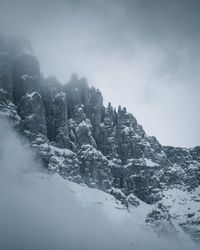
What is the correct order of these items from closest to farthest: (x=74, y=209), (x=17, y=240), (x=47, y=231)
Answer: (x=17, y=240), (x=47, y=231), (x=74, y=209)

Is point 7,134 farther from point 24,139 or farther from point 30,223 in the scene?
point 30,223

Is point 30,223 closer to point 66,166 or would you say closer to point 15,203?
point 15,203

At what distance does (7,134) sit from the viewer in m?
188

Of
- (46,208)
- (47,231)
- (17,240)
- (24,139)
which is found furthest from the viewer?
(24,139)

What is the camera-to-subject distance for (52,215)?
162 meters

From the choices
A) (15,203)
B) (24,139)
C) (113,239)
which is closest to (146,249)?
(113,239)

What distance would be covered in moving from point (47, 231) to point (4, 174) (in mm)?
35385

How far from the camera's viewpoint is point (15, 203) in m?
155

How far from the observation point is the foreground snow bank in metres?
141

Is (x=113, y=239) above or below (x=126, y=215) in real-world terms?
below

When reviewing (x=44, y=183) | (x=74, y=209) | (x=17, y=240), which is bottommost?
(x=17, y=240)

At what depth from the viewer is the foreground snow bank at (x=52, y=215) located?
141000 mm

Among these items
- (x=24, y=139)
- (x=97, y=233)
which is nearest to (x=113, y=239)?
(x=97, y=233)

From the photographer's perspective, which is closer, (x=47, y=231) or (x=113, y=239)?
(x=47, y=231)
